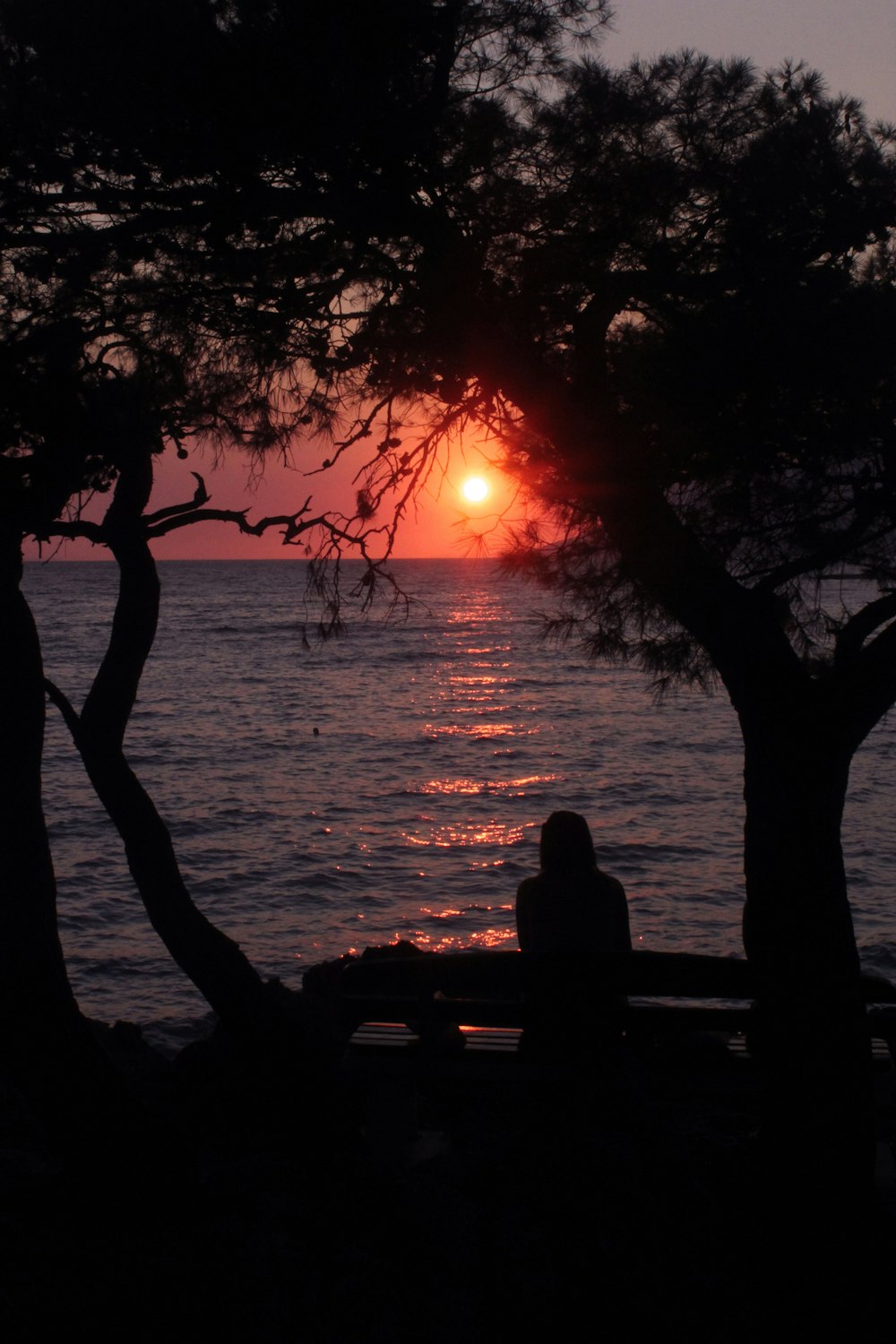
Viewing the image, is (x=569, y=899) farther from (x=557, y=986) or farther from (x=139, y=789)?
(x=139, y=789)

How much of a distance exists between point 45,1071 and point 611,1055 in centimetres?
189

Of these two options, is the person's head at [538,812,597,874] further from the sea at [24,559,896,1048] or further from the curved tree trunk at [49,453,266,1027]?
the curved tree trunk at [49,453,266,1027]

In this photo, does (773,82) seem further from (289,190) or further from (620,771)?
(620,771)

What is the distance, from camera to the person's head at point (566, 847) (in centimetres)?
495

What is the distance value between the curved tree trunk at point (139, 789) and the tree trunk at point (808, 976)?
2389mm

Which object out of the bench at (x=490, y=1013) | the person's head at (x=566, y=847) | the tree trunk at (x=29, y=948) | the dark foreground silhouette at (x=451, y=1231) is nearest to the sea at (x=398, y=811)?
the person's head at (x=566, y=847)

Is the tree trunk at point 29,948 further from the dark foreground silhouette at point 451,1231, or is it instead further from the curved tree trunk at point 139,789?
the curved tree trunk at point 139,789

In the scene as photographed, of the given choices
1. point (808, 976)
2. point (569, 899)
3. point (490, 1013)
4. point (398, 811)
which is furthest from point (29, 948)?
point (398, 811)

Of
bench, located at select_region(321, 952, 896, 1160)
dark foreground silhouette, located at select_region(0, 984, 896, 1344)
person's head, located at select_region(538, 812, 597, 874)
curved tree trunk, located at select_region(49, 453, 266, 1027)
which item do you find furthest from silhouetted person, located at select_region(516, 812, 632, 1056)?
curved tree trunk, located at select_region(49, 453, 266, 1027)

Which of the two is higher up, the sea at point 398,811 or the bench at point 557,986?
the bench at point 557,986

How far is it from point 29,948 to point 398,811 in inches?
555

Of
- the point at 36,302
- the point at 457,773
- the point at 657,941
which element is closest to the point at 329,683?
the point at 457,773

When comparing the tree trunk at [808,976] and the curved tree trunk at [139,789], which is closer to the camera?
the tree trunk at [808,976]

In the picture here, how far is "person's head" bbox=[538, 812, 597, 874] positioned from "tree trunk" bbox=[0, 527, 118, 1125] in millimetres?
2034
